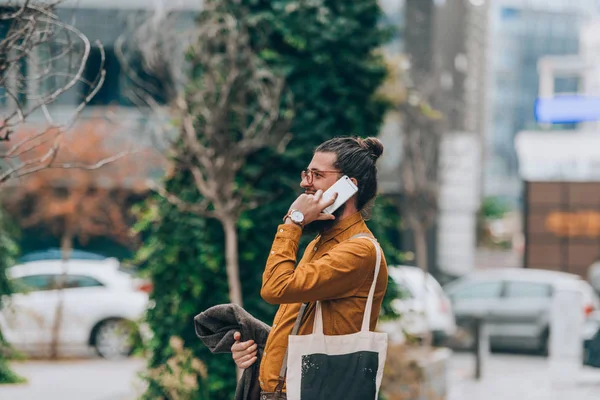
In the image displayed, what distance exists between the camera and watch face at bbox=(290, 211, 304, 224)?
3.30 meters

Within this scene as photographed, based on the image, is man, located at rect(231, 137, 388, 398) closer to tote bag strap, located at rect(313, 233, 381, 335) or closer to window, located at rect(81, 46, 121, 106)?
tote bag strap, located at rect(313, 233, 381, 335)

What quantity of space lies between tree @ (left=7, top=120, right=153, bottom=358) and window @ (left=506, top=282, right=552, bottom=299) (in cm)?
693

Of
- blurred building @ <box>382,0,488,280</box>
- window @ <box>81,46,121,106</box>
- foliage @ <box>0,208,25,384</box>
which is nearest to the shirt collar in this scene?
foliage @ <box>0,208,25,384</box>

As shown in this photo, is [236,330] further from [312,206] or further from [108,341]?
[108,341]

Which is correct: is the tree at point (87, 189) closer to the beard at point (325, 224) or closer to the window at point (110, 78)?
the window at point (110, 78)

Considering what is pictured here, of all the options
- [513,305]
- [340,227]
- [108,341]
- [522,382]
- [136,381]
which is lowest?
[522,382]

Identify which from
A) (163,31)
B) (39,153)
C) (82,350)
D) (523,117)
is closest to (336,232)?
(163,31)

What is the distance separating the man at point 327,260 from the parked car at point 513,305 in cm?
1322

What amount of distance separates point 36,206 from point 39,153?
2.10 metres

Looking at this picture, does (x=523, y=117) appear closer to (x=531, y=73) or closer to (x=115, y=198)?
(x=531, y=73)

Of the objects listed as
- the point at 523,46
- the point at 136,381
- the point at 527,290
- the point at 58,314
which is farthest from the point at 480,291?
the point at 523,46

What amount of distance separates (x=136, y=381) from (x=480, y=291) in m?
8.68

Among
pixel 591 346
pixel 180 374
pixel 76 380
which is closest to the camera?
pixel 180 374

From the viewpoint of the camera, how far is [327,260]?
322 centimetres
